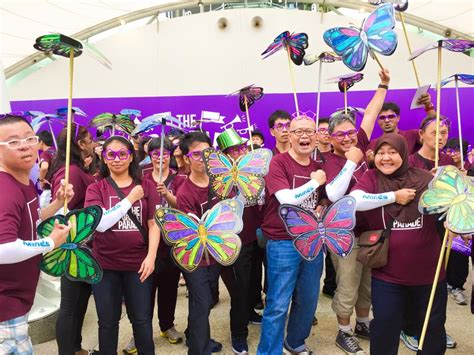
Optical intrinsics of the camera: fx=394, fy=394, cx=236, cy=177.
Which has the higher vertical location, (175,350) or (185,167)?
(185,167)

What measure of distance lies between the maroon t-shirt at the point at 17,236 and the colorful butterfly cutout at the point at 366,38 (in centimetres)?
184

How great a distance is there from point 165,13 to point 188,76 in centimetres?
150

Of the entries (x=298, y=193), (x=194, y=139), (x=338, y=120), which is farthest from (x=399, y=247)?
(x=194, y=139)

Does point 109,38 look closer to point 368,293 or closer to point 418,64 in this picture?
point 418,64

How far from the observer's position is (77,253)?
1.97 m

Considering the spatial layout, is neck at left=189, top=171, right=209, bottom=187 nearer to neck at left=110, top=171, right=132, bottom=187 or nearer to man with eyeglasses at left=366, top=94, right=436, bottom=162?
neck at left=110, top=171, right=132, bottom=187

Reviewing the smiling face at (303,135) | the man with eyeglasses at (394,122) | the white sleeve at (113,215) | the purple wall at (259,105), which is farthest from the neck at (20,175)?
the purple wall at (259,105)

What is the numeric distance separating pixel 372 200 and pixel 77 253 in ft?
5.04

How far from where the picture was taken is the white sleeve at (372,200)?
207 cm

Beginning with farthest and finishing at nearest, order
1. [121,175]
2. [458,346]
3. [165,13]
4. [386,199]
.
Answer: [165,13] → [458,346] → [121,175] → [386,199]

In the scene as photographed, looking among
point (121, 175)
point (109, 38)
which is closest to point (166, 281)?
point (121, 175)

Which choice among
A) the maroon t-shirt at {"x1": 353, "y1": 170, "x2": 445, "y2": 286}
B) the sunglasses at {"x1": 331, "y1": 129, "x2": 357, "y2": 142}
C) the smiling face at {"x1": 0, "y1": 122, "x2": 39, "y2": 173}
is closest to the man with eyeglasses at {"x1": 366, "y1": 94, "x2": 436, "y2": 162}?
the sunglasses at {"x1": 331, "y1": 129, "x2": 357, "y2": 142}

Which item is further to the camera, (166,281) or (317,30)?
(317,30)

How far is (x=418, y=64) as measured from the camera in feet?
20.8
